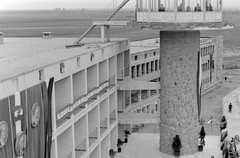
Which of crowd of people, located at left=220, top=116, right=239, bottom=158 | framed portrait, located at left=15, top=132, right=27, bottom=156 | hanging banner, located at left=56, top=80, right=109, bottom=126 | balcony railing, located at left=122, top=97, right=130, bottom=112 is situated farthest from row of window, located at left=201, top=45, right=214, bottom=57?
framed portrait, located at left=15, top=132, right=27, bottom=156

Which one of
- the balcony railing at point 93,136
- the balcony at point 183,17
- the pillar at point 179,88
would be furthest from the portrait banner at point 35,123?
the pillar at point 179,88

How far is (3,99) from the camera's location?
14.3 meters

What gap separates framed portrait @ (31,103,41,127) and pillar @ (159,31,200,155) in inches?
525

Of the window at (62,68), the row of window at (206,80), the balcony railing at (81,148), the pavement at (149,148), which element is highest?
the window at (62,68)

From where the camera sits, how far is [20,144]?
15438mm

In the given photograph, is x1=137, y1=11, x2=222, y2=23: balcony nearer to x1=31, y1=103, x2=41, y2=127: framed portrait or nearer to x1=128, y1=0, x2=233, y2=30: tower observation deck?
x1=128, y1=0, x2=233, y2=30: tower observation deck

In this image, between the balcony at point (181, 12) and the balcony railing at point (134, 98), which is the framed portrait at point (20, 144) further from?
the balcony railing at point (134, 98)

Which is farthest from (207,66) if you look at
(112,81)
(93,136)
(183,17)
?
(93,136)

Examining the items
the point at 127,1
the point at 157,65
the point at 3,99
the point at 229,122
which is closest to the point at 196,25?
the point at 127,1

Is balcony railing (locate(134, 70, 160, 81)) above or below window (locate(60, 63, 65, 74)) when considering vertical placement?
below

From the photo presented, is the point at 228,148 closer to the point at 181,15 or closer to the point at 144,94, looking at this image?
the point at 181,15

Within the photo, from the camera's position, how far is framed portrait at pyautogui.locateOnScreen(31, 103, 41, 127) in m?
16.6

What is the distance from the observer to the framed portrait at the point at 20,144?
15.2 metres

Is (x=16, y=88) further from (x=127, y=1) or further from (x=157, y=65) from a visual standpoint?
(x=157, y=65)
